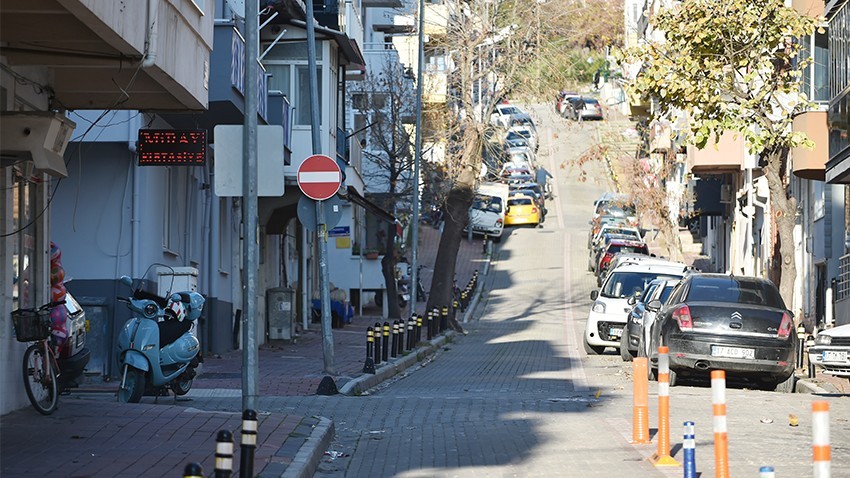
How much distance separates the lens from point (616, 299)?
27.5 m

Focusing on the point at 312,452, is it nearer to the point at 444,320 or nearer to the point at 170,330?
the point at 170,330

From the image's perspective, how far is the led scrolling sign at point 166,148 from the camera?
18.6m

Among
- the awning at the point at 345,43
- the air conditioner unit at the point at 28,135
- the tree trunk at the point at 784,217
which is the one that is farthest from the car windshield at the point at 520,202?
the air conditioner unit at the point at 28,135

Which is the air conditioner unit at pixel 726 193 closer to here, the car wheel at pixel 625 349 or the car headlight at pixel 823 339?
the car wheel at pixel 625 349

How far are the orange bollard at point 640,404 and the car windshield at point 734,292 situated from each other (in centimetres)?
672

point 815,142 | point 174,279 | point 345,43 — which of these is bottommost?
point 174,279

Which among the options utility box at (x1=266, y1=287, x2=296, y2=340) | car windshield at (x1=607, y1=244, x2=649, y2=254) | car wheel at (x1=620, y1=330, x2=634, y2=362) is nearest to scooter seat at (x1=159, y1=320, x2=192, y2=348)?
car wheel at (x1=620, y1=330, x2=634, y2=362)

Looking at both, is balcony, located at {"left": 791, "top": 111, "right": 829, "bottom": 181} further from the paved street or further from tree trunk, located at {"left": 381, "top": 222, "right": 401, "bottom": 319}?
tree trunk, located at {"left": 381, "top": 222, "right": 401, "bottom": 319}

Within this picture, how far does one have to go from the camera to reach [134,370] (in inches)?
596

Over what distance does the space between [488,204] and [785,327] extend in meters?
48.7

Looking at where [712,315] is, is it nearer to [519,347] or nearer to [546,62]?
[519,347]

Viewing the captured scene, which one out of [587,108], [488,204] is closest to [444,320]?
[488,204]

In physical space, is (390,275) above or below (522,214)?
below

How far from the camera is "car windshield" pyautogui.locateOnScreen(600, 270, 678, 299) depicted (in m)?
28.2
